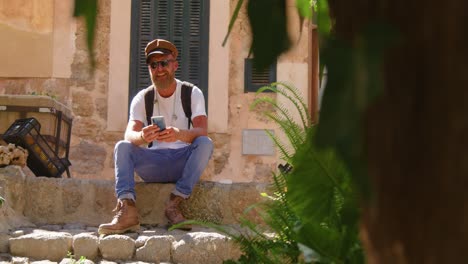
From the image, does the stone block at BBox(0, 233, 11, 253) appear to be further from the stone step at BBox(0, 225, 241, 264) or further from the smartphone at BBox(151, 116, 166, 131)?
the smartphone at BBox(151, 116, 166, 131)

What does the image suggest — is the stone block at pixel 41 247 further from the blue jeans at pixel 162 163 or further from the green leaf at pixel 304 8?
the green leaf at pixel 304 8

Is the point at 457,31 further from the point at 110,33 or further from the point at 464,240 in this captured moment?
the point at 110,33

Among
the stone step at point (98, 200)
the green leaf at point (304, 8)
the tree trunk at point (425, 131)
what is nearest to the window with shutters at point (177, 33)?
the stone step at point (98, 200)

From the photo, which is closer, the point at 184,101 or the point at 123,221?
the point at 123,221

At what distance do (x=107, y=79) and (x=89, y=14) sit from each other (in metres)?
7.86

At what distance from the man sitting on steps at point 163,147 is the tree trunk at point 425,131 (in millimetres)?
3923

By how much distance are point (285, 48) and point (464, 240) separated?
25 cm

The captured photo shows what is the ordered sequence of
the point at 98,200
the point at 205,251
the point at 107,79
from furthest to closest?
the point at 107,79
the point at 98,200
the point at 205,251

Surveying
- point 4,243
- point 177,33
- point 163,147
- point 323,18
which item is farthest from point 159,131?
point 177,33

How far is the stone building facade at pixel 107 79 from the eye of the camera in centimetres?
851

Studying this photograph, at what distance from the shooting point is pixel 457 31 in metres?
0.67

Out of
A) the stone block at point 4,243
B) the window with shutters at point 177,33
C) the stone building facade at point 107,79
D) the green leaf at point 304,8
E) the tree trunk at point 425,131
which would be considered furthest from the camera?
the window with shutters at point 177,33

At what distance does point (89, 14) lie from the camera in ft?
2.75

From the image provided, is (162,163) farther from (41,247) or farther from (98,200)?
(41,247)
